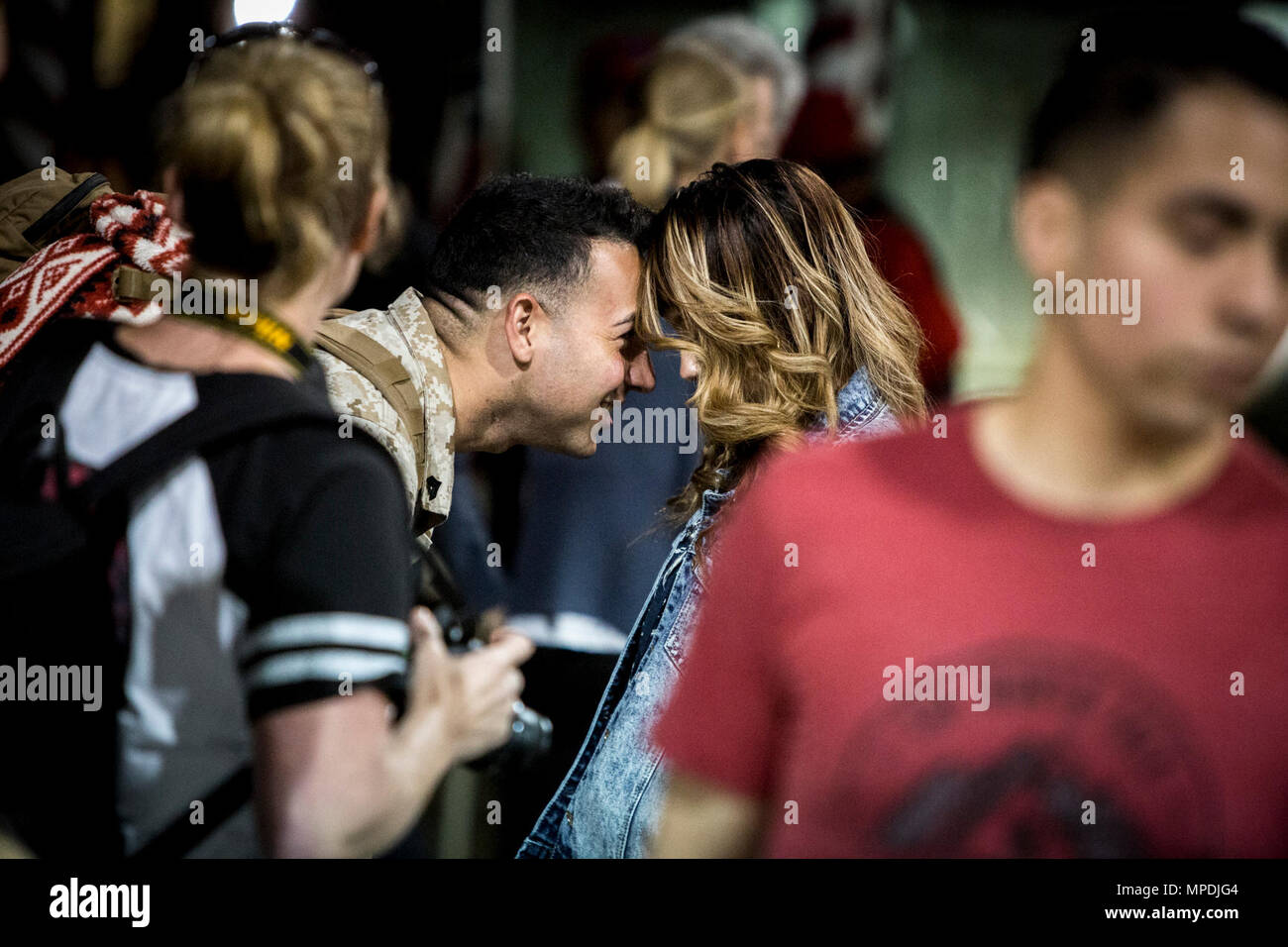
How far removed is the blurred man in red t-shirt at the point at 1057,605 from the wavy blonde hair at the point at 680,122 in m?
1.58

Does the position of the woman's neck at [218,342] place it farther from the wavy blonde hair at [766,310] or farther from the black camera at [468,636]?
the wavy blonde hair at [766,310]

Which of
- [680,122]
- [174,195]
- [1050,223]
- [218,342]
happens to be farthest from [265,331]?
[680,122]

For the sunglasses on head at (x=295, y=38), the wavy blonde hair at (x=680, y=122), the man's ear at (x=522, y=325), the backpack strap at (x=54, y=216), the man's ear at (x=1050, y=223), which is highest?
the wavy blonde hair at (x=680, y=122)

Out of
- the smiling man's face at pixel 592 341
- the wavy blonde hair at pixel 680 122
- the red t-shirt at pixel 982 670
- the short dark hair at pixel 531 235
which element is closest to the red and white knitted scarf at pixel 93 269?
the short dark hair at pixel 531 235

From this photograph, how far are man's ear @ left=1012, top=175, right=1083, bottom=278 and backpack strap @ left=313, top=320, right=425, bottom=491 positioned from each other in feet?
3.41

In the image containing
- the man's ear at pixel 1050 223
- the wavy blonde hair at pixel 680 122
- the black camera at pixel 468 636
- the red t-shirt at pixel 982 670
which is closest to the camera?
the red t-shirt at pixel 982 670

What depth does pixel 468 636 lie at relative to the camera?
1747mm

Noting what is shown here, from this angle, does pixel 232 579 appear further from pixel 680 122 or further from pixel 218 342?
pixel 680 122

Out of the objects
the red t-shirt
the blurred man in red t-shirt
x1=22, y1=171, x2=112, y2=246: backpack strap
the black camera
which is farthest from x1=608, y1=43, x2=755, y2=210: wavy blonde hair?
the red t-shirt

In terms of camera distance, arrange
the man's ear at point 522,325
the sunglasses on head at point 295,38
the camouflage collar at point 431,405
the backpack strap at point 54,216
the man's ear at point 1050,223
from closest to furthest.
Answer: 1. the man's ear at point 1050,223
2. the sunglasses on head at point 295,38
3. the backpack strap at point 54,216
4. the camouflage collar at point 431,405
5. the man's ear at point 522,325

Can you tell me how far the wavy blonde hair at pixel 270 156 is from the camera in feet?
4.75

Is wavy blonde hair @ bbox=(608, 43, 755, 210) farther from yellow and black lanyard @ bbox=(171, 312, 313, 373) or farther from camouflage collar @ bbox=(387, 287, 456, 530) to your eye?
yellow and black lanyard @ bbox=(171, 312, 313, 373)
